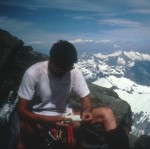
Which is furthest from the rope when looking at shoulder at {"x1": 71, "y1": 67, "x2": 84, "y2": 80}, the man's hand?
shoulder at {"x1": 71, "y1": 67, "x2": 84, "y2": 80}

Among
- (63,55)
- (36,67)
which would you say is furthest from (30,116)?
(63,55)

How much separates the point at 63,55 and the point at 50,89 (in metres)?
1.20

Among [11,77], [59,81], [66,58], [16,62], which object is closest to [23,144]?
[59,81]

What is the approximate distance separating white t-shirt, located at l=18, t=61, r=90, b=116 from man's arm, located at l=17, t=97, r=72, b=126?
0.20 metres

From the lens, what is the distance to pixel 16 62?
509 inches

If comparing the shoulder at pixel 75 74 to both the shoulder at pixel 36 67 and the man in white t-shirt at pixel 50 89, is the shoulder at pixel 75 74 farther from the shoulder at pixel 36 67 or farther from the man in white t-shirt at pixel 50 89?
the shoulder at pixel 36 67

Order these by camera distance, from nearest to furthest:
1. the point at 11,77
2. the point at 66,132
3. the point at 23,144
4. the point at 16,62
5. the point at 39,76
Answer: the point at 23,144
the point at 39,76
the point at 66,132
the point at 11,77
the point at 16,62

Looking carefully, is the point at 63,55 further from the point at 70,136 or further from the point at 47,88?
the point at 70,136

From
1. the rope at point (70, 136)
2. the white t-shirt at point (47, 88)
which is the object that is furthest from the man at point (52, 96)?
the rope at point (70, 136)

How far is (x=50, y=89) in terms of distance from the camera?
724cm

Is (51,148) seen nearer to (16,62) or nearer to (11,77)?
(11,77)

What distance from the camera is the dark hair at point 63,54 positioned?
6633 millimetres

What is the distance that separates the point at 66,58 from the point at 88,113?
73.3 inches

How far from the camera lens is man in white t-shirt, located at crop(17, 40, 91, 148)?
6.71 m
